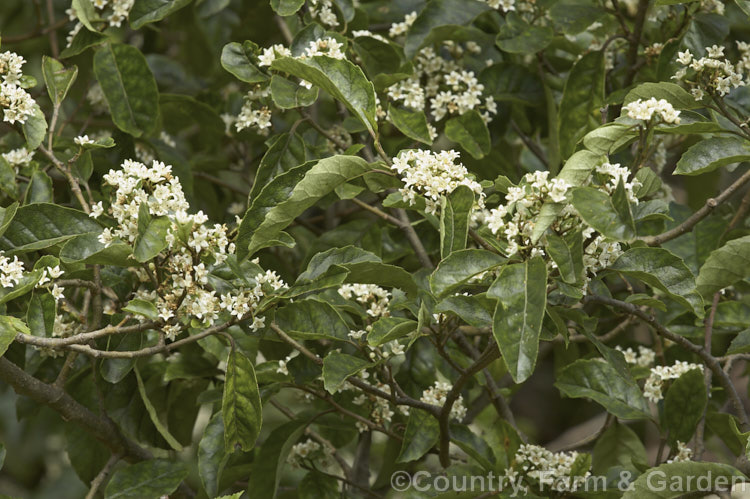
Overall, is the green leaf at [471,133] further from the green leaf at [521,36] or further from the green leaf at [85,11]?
the green leaf at [85,11]

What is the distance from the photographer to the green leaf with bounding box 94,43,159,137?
1527 millimetres

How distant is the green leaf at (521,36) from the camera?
1530 millimetres

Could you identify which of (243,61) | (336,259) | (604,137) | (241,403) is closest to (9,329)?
(241,403)

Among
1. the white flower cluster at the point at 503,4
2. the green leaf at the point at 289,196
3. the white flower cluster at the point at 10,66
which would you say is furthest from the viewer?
the white flower cluster at the point at 503,4

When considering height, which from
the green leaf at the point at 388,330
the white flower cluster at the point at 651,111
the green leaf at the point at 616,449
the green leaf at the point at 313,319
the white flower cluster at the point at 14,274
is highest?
the white flower cluster at the point at 651,111

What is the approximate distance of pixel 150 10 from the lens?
1477mm

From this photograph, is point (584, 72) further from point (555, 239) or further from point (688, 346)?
point (555, 239)

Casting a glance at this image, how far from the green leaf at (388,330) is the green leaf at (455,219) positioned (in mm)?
110

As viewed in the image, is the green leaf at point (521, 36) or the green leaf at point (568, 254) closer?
the green leaf at point (568, 254)

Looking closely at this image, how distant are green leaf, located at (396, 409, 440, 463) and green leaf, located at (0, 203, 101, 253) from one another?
1.74ft

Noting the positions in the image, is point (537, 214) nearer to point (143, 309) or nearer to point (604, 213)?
point (604, 213)

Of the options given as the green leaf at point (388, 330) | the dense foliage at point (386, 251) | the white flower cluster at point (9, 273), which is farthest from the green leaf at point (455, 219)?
the white flower cluster at point (9, 273)

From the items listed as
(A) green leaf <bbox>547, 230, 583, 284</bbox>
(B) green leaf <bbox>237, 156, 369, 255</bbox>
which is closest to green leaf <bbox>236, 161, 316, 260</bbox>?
(B) green leaf <bbox>237, 156, 369, 255</bbox>

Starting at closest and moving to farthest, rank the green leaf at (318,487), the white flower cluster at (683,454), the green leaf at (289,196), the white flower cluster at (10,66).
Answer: the green leaf at (289,196), the white flower cluster at (10,66), the white flower cluster at (683,454), the green leaf at (318,487)
